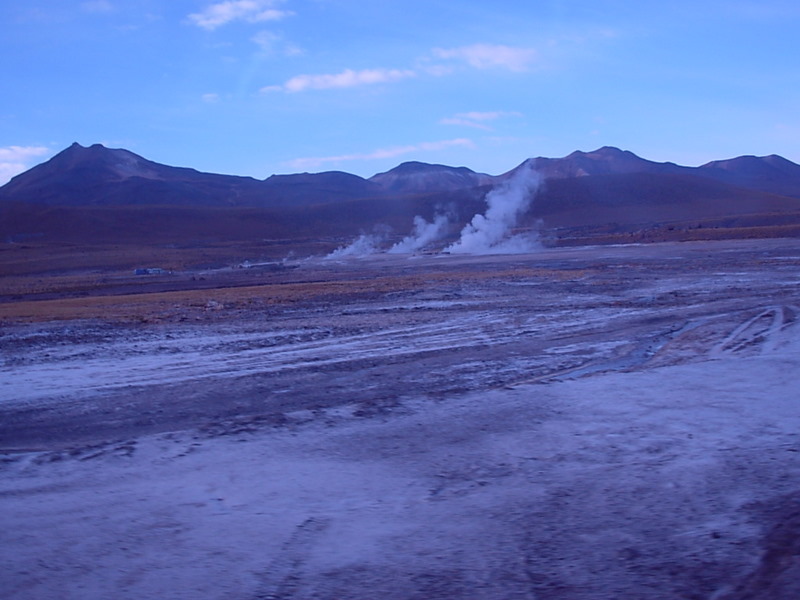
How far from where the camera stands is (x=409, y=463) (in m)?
8.13

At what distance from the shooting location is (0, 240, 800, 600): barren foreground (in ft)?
18.7

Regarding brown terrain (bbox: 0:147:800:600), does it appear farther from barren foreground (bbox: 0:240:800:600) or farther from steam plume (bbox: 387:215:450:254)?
steam plume (bbox: 387:215:450:254)

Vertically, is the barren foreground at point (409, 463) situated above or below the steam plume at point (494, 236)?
below

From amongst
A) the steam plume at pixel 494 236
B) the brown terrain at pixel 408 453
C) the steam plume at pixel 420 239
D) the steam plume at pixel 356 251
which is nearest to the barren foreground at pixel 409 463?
the brown terrain at pixel 408 453

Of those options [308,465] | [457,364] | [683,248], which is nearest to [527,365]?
[457,364]

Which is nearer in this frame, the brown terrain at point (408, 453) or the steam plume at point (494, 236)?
the brown terrain at point (408, 453)

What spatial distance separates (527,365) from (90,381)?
6.77 m

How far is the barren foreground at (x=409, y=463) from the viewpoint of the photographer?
18.7ft

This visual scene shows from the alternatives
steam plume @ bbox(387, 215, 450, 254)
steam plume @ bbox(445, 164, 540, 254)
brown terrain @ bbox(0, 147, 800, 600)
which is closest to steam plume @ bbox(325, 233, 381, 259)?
steam plume @ bbox(387, 215, 450, 254)

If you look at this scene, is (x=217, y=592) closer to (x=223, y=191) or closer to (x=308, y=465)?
(x=308, y=465)

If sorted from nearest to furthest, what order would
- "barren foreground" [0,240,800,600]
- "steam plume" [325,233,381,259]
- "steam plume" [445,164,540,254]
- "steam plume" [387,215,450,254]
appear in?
"barren foreground" [0,240,800,600]
"steam plume" [445,164,540,254]
"steam plume" [325,233,381,259]
"steam plume" [387,215,450,254]

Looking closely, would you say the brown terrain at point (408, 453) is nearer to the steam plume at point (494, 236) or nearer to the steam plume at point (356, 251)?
the steam plume at point (494, 236)

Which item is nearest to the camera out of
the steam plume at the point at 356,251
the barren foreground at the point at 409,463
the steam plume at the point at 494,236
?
the barren foreground at the point at 409,463

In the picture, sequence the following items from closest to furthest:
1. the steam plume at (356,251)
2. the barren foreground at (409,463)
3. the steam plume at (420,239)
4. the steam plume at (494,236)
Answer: the barren foreground at (409,463)
the steam plume at (494,236)
the steam plume at (356,251)
the steam plume at (420,239)
